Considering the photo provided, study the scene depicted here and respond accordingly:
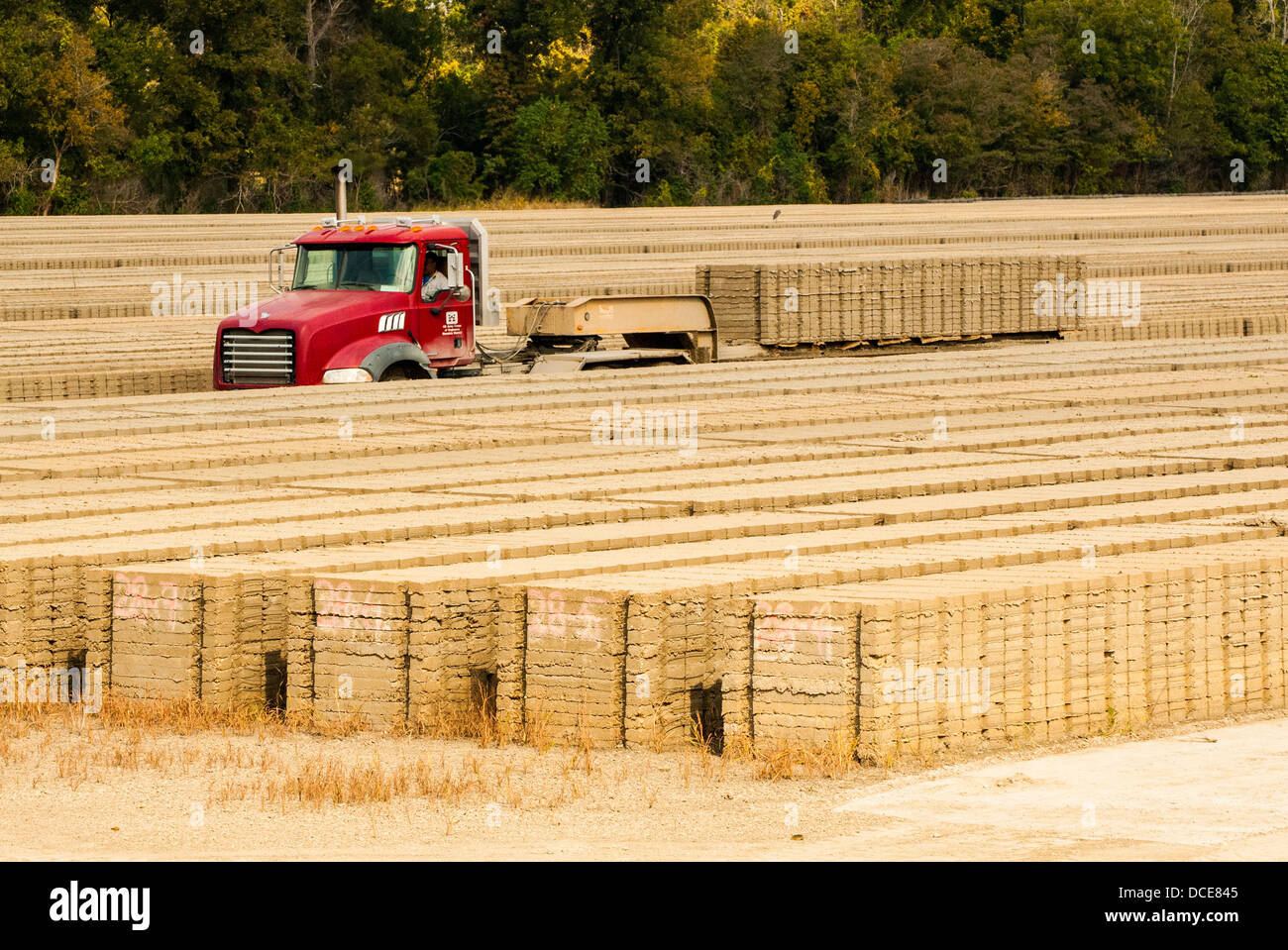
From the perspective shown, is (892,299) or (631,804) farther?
(892,299)

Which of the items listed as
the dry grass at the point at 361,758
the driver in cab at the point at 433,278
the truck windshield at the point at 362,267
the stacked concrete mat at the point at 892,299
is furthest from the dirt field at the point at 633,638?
the stacked concrete mat at the point at 892,299

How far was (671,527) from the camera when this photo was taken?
11891 mm

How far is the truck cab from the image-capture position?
19.6 meters

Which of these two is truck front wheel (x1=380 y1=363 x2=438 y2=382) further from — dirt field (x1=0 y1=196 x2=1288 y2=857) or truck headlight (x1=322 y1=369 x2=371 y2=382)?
dirt field (x1=0 y1=196 x2=1288 y2=857)

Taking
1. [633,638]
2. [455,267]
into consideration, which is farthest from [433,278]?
[633,638]

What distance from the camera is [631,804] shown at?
8.60 m

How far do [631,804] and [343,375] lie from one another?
11.6 metres

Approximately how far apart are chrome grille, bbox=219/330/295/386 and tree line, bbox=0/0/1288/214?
83.0 feet

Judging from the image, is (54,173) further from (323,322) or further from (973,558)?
(973,558)

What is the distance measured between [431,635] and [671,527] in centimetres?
247

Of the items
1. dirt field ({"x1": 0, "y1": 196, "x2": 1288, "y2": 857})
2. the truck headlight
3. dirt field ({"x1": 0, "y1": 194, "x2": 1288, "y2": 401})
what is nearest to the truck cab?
the truck headlight

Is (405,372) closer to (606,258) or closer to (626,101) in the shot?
(606,258)

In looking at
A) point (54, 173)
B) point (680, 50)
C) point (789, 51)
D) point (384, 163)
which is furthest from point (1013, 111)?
point (54, 173)
